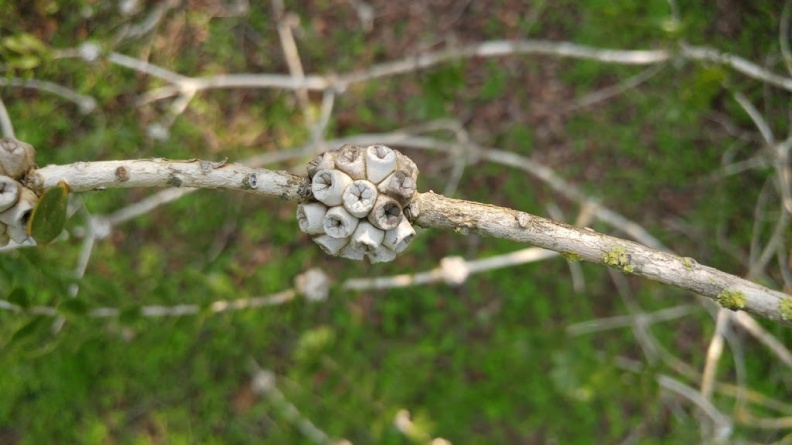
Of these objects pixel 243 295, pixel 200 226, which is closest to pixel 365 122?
pixel 200 226

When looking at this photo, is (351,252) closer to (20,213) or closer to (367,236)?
(367,236)

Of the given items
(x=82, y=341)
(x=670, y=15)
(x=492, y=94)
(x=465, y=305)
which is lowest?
(x=465, y=305)

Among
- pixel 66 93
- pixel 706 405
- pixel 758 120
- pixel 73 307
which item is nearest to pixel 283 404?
pixel 73 307

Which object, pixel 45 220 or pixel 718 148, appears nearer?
pixel 45 220

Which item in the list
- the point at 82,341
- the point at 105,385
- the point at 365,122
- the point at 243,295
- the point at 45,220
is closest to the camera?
the point at 45,220

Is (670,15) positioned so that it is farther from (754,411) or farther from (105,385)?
(105,385)

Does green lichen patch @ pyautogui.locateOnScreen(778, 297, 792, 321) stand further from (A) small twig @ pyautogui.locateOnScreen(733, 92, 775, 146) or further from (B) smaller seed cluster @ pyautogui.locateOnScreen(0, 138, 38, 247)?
(B) smaller seed cluster @ pyautogui.locateOnScreen(0, 138, 38, 247)

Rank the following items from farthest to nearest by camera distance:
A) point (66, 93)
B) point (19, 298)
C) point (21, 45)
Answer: point (66, 93), point (21, 45), point (19, 298)

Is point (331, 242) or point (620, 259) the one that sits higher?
point (620, 259)

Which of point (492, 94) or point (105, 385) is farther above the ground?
point (492, 94)
